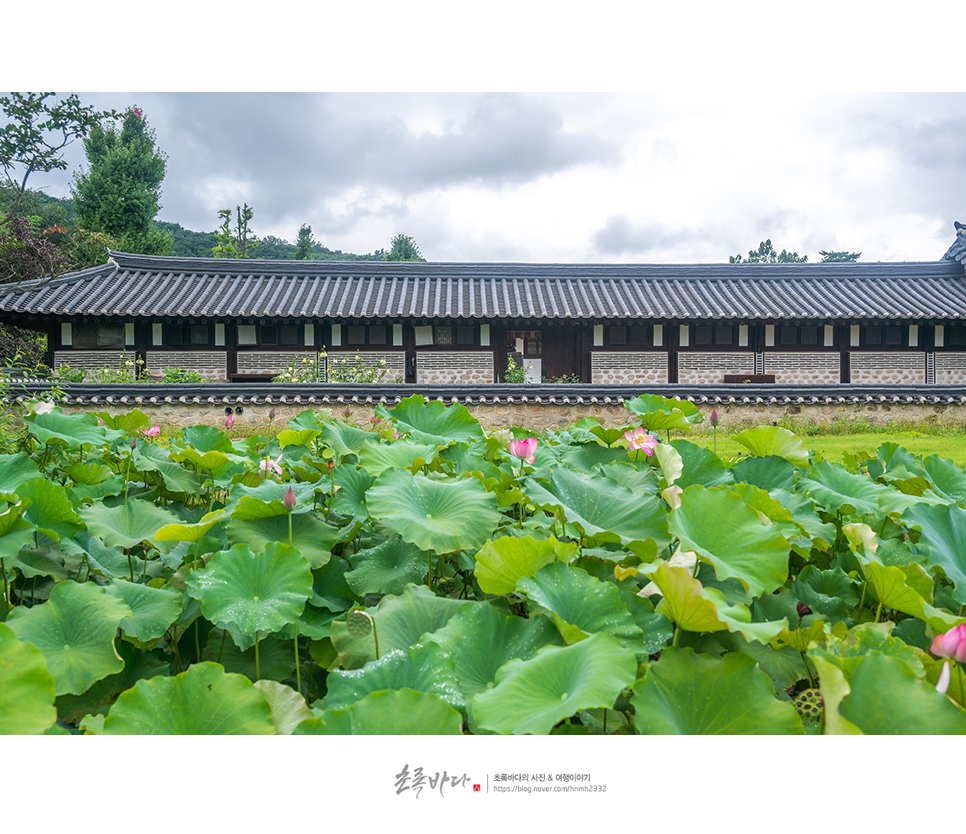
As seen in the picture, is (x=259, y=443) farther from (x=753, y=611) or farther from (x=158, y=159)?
(x=158, y=159)

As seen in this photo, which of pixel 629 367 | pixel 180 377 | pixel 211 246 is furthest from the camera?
pixel 211 246

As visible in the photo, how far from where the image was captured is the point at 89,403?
8.74 metres

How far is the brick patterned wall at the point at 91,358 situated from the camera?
1309cm

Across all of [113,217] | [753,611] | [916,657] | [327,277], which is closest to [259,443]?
[753,611]

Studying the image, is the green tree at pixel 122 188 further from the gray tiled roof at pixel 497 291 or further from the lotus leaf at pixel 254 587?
the lotus leaf at pixel 254 587

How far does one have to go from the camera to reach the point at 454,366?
13.8 meters

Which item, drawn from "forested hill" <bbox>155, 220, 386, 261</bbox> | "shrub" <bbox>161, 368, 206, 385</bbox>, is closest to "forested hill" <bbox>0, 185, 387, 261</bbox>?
"forested hill" <bbox>155, 220, 386, 261</bbox>

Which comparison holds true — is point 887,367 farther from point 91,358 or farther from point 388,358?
point 91,358

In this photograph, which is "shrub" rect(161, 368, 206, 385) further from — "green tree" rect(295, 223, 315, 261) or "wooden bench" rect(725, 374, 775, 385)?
"green tree" rect(295, 223, 315, 261)

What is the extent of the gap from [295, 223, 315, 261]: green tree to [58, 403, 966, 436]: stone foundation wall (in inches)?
906

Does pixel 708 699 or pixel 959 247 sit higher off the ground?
pixel 959 247

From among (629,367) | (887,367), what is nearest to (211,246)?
(629,367)

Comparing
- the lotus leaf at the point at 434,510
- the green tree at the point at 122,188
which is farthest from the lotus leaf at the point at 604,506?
the green tree at the point at 122,188

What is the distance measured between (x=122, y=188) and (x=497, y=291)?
650 inches
